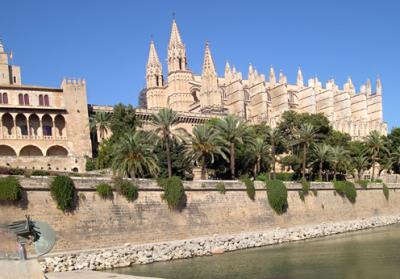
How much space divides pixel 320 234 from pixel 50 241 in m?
23.7

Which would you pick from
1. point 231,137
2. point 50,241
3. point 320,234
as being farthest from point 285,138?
point 50,241

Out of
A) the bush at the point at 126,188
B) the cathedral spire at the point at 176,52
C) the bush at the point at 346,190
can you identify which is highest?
the cathedral spire at the point at 176,52

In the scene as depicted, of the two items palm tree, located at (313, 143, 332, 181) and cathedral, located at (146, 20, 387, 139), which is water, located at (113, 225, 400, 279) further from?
cathedral, located at (146, 20, 387, 139)

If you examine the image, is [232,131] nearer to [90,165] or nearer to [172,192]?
[172,192]

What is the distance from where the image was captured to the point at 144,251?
24.2 metres

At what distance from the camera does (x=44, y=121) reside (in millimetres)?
49312

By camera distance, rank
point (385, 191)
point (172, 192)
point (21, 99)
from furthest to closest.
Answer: point (21, 99)
point (385, 191)
point (172, 192)

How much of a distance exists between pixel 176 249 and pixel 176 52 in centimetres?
5230

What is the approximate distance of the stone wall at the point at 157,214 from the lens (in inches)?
950

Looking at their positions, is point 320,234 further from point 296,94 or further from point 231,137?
point 296,94

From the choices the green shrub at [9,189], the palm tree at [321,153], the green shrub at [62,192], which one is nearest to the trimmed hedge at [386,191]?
the palm tree at [321,153]

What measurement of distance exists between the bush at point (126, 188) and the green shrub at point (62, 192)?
292cm

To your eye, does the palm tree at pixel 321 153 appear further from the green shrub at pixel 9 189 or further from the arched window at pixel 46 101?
the green shrub at pixel 9 189

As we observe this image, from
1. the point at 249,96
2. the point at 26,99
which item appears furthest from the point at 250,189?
the point at 249,96
